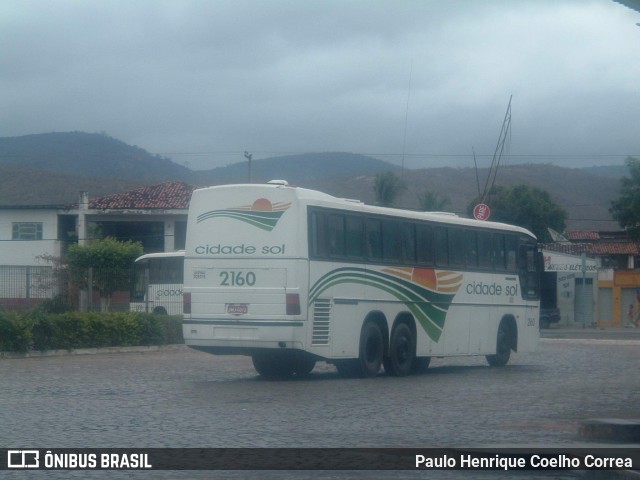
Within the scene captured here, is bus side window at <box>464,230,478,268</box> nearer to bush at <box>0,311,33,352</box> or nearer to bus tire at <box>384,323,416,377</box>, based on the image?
bus tire at <box>384,323,416,377</box>

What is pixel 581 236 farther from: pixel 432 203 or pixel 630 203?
pixel 432 203

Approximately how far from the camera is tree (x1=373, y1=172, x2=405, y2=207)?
2554 inches

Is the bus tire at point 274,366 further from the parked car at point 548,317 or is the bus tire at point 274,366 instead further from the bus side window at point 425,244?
the parked car at point 548,317

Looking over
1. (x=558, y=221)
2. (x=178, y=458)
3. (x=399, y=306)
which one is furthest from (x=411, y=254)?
(x=558, y=221)

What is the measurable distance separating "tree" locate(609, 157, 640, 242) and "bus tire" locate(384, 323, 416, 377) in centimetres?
4047

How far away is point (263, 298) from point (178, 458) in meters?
8.22

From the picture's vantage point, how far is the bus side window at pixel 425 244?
67.3ft

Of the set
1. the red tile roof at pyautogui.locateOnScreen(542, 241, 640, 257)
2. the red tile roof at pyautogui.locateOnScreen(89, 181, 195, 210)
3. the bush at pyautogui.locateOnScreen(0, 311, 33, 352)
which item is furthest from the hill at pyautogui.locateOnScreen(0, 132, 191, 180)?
the bush at pyautogui.locateOnScreen(0, 311, 33, 352)

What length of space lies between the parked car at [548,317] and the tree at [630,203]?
8036 mm

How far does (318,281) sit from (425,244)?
12.9 ft

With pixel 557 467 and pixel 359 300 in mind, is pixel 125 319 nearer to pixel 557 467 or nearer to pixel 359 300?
pixel 359 300

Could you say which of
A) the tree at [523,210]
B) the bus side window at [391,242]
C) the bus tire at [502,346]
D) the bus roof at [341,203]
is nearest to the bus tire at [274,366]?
the bus side window at [391,242]

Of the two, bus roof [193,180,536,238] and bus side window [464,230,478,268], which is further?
bus side window [464,230,478,268]

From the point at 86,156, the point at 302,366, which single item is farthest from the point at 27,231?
the point at 86,156
